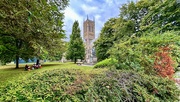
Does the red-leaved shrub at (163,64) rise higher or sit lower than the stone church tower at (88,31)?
lower

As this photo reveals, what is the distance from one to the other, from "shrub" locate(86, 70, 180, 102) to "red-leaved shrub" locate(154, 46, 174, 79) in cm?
90

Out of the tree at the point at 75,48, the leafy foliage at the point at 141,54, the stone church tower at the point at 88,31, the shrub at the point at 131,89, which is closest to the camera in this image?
the shrub at the point at 131,89

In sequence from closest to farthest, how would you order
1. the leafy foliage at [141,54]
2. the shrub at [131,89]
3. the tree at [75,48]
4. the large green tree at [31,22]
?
1. the shrub at [131,89]
2. the large green tree at [31,22]
3. the leafy foliage at [141,54]
4. the tree at [75,48]

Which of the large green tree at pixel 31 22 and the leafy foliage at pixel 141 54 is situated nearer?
the large green tree at pixel 31 22

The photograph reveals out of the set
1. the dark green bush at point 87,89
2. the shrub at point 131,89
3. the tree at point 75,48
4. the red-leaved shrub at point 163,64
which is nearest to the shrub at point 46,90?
the dark green bush at point 87,89

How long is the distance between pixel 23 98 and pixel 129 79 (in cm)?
218

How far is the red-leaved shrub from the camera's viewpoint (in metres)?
3.80

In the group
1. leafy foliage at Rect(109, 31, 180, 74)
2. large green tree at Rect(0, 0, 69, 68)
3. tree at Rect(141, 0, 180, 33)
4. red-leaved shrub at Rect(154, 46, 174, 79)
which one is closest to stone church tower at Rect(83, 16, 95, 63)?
tree at Rect(141, 0, 180, 33)

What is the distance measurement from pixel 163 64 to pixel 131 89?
2.08 meters

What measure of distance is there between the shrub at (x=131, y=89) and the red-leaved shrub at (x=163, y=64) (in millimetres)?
898

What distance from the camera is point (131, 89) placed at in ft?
8.43

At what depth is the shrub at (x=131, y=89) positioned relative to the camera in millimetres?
2212

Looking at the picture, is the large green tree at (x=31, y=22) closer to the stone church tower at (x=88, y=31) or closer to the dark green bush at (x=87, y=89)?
the dark green bush at (x=87, y=89)

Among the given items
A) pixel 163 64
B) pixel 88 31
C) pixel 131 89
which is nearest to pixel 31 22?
pixel 131 89
